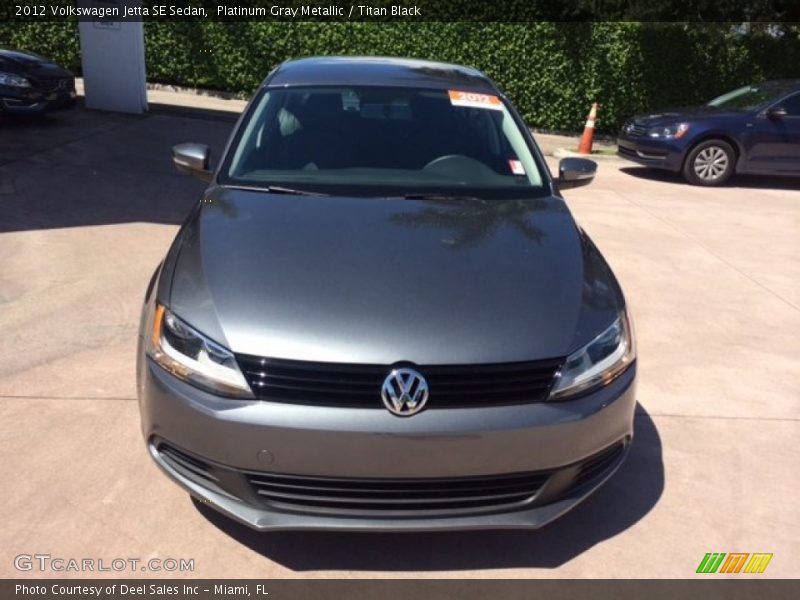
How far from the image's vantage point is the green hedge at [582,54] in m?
16.0

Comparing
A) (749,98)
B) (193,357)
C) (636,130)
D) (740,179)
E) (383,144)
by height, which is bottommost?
(740,179)

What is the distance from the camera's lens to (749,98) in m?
12.1

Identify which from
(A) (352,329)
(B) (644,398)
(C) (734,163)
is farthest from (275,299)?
(C) (734,163)

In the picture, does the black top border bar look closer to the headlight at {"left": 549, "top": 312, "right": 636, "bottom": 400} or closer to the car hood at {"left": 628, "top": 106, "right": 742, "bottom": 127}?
the car hood at {"left": 628, "top": 106, "right": 742, "bottom": 127}

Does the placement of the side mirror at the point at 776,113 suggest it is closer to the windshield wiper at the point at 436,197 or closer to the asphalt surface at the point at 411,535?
the asphalt surface at the point at 411,535

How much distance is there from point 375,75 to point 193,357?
238 cm

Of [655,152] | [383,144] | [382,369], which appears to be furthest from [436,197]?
[655,152]

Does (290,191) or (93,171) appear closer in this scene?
(290,191)

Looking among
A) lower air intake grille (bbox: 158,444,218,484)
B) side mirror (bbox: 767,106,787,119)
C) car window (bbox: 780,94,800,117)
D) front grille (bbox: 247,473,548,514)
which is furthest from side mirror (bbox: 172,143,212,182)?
car window (bbox: 780,94,800,117)

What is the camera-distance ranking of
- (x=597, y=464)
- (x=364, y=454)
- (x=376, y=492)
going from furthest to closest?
(x=597, y=464), (x=376, y=492), (x=364, y=454)

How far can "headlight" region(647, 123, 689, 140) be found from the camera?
453 inches

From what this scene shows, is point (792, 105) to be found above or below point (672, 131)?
above

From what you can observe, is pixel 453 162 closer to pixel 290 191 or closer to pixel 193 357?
pixel 290 191

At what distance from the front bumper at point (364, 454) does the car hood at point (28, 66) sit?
10477 millimetres
